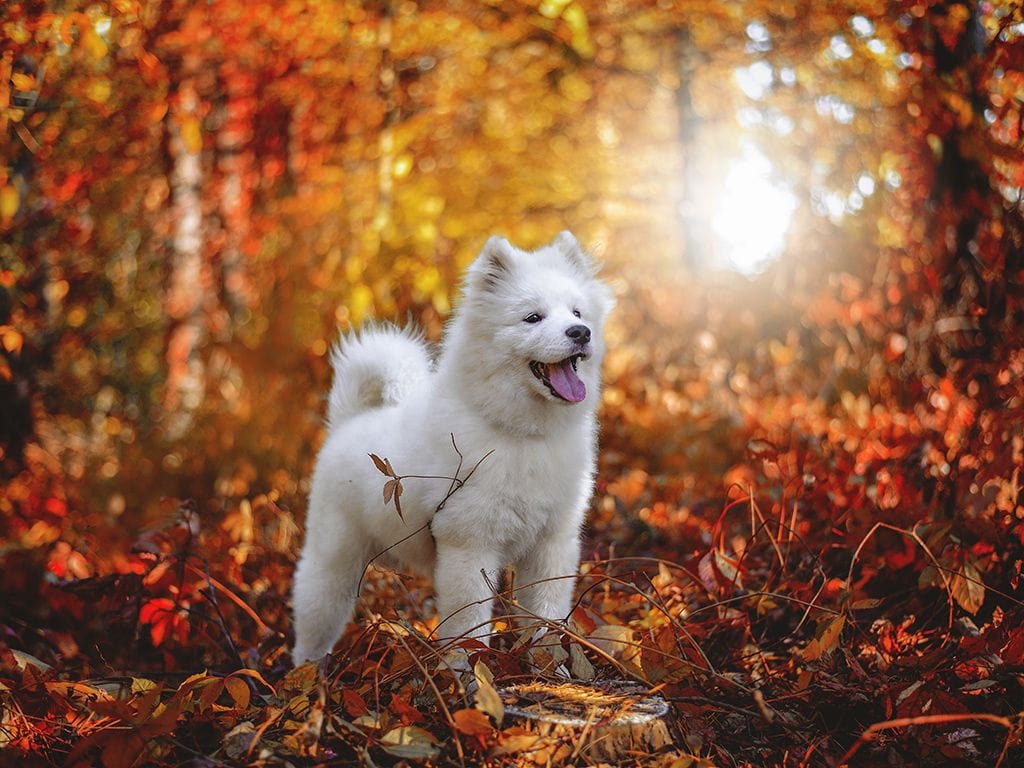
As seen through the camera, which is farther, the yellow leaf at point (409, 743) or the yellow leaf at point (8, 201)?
the yellow leaf at point (8, 201)

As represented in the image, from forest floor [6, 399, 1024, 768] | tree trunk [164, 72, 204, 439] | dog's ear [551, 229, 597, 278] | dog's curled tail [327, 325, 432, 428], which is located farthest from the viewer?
tree trunk [164, 72, 204, 439]

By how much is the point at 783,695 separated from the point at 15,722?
233 centimetres

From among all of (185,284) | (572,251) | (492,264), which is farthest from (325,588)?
(185,284)

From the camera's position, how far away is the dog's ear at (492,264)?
3.29 m

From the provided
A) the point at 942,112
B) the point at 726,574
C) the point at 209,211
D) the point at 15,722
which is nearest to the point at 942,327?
the point at 942,112

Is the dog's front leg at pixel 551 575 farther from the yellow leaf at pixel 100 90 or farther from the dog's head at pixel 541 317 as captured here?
the yellow leaf at pixel 100 90

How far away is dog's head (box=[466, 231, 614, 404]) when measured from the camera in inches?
120

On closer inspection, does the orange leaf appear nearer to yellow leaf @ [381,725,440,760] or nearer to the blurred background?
yellow leaf @ [381,725,440,760]

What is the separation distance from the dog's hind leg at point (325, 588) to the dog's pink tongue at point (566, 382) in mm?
1075

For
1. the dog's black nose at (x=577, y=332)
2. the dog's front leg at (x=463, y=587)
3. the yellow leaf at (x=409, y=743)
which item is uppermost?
the dog's black nose at (x=577, y=332)

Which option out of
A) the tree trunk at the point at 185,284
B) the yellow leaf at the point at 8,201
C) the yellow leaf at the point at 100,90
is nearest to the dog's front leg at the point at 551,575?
the yellow leaf at the point at 8,201

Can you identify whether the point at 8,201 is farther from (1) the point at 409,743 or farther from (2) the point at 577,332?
(1) the point at 409,743

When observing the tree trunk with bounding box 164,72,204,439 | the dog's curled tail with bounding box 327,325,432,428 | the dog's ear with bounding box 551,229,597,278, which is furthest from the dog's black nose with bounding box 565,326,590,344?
the tree trunk with bounding box 164,72,204,439

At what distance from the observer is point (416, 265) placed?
6.55m
